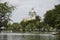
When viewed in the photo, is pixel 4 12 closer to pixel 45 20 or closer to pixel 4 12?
pixel 4 12

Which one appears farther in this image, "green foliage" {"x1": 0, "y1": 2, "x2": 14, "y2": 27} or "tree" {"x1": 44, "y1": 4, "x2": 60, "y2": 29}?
"tree" {"x1": 44, "y1": 4, "x2": 60, "y2": 29}

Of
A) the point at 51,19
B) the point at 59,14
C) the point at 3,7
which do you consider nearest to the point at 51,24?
the point at 51,19

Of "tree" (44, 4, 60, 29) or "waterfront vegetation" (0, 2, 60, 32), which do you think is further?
"tree" (44, 4, 60, 29)

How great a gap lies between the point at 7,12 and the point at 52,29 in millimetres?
39815

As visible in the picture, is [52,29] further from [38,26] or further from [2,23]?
[2,23]

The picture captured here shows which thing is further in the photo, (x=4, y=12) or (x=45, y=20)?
(x=45, y=20)

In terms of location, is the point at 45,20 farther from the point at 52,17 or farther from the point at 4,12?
the point at 4,12

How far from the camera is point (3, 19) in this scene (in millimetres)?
60781

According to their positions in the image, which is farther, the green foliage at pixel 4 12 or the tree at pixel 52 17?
the tree at pixel 52 17

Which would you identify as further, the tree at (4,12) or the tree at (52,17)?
the tree at (52,17)

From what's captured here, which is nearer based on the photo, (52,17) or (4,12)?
(4,12)

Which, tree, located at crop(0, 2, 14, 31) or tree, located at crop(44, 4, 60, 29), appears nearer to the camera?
tree, located at crop(0, 2, 14, 31)

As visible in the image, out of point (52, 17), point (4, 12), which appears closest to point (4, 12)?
point (4, 12)

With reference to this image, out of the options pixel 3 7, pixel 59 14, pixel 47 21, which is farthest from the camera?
pixel 47 21
